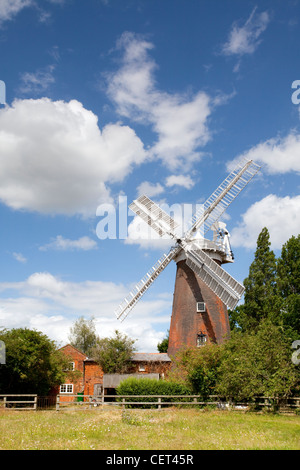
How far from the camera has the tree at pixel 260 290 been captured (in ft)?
122

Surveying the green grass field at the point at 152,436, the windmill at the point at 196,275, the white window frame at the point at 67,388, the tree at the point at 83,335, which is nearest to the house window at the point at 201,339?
the windmill at the point at 196,275

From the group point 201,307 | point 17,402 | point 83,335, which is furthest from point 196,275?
point 83,335

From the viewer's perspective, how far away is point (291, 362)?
72.9 feet

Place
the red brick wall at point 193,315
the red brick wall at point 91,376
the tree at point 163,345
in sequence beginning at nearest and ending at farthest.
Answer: the red brick wall at point 193,315 < the red brick wall at point 91,376 < the tree at point 163,345

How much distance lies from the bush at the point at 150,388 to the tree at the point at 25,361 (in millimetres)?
5974

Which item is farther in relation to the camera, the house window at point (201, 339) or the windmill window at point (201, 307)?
the windmill window at point (201, 307)

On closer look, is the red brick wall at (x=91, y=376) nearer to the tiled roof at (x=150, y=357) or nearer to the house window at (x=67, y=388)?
the tiled roof at (x=150, y=357)

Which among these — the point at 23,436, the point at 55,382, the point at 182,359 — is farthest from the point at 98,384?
the point at 23,436

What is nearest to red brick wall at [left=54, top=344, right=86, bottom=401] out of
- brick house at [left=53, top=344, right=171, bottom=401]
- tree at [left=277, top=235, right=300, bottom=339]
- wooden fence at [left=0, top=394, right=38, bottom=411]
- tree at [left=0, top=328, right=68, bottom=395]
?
brick house at [left=53, top=344, right=171, bottom=401]

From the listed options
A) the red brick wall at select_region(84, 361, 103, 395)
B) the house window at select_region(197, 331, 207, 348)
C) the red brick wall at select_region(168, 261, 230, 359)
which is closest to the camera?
the house window at select_region(197, 331, 207, 348)

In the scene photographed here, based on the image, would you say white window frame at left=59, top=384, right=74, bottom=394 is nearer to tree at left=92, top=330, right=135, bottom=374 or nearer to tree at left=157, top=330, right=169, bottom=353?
tree at left=92, top=330, right=135, bottom=374

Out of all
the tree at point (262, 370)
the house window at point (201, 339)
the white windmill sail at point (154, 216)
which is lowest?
the tree at point (262, 370)

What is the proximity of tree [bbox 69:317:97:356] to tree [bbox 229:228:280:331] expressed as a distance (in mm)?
33040

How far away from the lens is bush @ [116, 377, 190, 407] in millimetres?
25484
